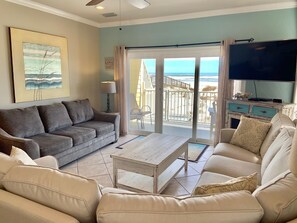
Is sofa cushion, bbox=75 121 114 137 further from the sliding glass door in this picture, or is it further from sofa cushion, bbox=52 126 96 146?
the sliding glass door

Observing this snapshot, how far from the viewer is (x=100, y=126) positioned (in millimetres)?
4129

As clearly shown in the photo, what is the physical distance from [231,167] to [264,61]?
2192mm

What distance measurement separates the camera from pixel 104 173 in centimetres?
321

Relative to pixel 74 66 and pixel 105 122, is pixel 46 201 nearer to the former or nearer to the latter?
pixel 105 122

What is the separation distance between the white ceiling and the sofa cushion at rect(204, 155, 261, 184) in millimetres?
2617

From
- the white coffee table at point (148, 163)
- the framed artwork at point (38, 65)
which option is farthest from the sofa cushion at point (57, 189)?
the framed artwork at point (38, 65)

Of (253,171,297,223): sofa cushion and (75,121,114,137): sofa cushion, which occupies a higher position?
(253,171,297,223): sofa cushion

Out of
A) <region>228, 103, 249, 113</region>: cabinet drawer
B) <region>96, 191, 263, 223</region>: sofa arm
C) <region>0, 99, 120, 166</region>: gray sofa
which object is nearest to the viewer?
<region>96, 191, 263, 223</region>: sofa arm

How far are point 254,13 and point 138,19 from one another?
90.1 inches

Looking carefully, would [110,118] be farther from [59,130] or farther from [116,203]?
[116,203]

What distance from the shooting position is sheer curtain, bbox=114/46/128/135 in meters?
5.02

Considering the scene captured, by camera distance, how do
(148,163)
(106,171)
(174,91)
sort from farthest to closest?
(174,91) < (106,171) < (148,163)

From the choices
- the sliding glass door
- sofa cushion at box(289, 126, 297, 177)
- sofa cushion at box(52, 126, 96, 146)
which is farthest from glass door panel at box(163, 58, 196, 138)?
sofa cushion at box(289, 126, 297, 177)

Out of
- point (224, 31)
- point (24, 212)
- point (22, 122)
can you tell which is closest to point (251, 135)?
point (224, 31)
